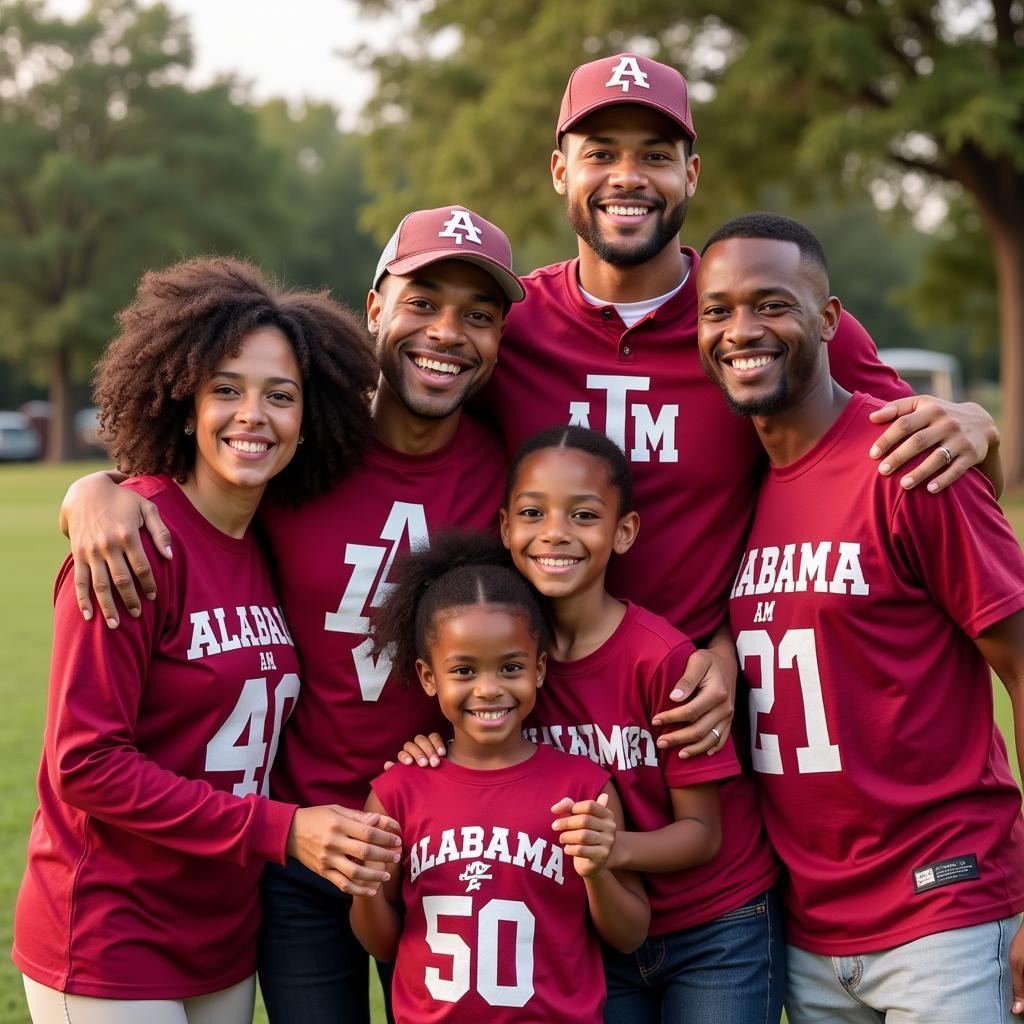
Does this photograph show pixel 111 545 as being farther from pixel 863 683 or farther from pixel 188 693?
pixel 863 683

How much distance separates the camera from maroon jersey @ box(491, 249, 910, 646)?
11.1 feet

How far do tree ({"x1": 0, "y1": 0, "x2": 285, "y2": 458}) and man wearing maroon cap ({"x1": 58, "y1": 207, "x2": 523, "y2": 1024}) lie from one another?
A: 45.3 metres

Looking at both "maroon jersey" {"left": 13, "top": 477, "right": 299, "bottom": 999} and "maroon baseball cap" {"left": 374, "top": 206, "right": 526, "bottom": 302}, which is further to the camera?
"maroon baseball cap" {"left": 374, "top": 206, "right": 526, "bottom": 302}

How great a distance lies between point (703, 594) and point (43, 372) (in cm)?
4949

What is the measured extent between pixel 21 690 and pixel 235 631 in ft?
23.7

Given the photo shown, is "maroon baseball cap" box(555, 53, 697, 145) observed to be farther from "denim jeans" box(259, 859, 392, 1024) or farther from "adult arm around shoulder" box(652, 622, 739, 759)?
"denim jeans" box(259, 859, 392, 1024)

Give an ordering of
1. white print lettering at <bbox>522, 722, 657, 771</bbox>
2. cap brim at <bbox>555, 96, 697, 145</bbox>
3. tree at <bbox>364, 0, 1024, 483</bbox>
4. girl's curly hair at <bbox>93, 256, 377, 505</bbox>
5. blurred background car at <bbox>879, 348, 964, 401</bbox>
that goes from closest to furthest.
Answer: white print lettering at <bbox>522, 722, 657, 771</bbox> < girl's curly hair at <bbox>93, 256, 377, 505</bbox> < cap brim at <bbox>555, 96, 697, 145</bbox> < tree at <bbox>364, 0, 1024, 483</bbox> < blurred background car at <bbox>879, 348, 964, 401</bbox>

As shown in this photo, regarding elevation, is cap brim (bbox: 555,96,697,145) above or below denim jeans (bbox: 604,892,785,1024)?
above

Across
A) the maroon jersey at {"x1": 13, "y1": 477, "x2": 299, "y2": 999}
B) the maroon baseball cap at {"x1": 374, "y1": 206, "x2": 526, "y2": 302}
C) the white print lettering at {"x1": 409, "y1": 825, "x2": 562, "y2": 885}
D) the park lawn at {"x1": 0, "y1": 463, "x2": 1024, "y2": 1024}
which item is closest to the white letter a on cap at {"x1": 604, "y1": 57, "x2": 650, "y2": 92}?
the maroon baseball cap at {"x1": 374, "y1": 206, "x2": 526, "y2": 302}

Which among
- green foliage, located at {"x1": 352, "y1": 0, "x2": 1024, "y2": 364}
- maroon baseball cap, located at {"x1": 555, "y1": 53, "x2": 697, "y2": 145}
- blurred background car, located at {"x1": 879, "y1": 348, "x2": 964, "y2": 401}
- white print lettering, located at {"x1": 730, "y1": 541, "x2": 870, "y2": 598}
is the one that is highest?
green foliage, located at {"x1": 352, "y1": 0, "x2": 1024, "y2": 364}

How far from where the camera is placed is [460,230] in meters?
3.44

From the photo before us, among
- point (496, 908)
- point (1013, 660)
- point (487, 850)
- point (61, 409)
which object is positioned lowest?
point (496, 908)

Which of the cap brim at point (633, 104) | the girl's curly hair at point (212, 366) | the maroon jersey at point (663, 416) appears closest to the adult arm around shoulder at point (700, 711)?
the maroon jersey at point (663, 416)

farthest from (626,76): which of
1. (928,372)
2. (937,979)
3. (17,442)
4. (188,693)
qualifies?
(17,442)
